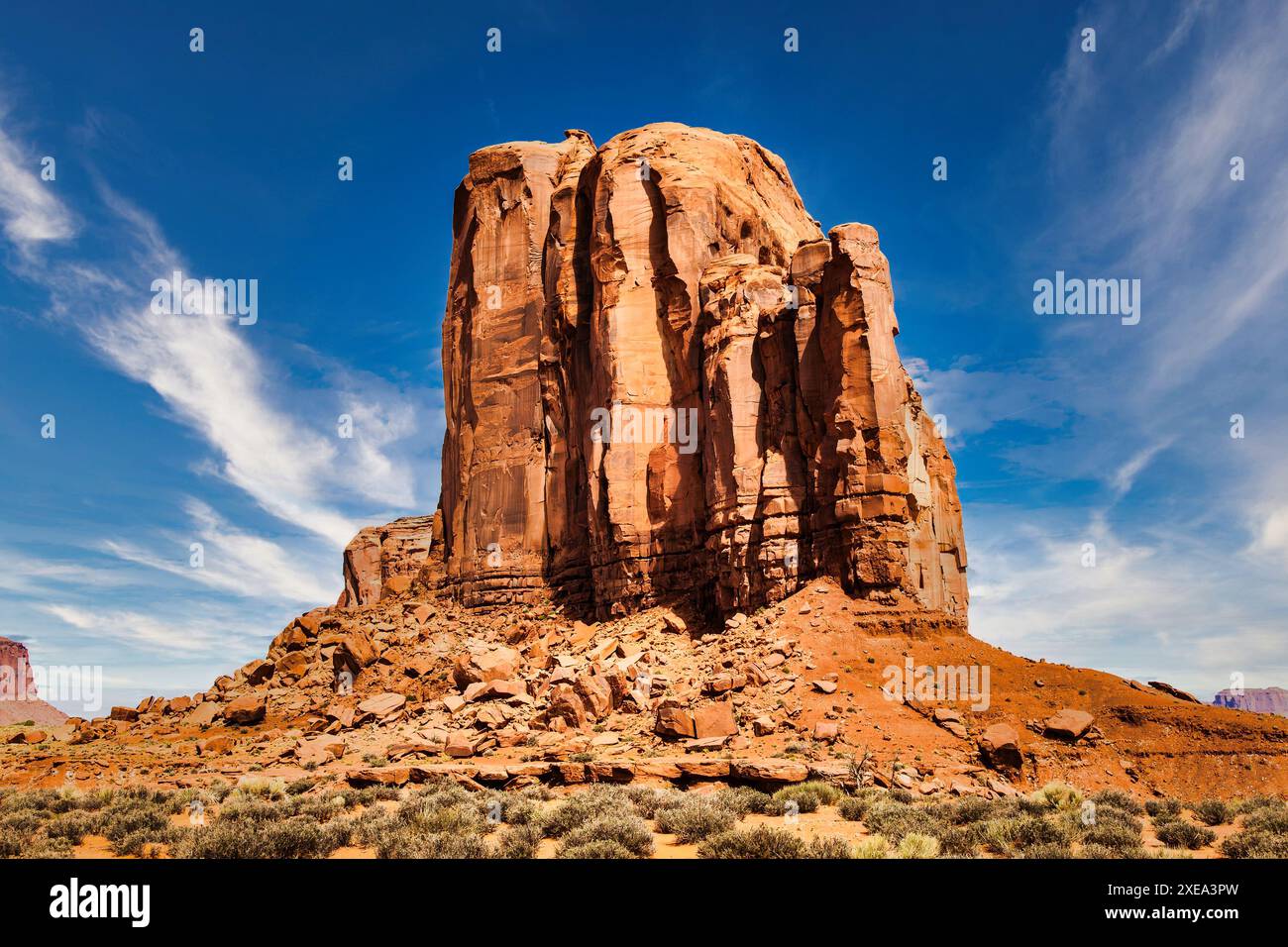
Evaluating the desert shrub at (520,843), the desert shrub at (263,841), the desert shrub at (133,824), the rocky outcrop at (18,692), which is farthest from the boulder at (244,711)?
the rocky outcrop at (18,692)

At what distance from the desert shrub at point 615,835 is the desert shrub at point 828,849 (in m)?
2.20

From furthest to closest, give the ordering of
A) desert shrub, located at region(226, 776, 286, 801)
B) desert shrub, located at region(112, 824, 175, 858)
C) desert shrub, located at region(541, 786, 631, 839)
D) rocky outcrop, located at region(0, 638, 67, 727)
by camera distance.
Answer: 1. rocky outcrop, located at region(0, 638, 67, 727)
2. desert shrub, located at region(226, 776, 286, 801)
3. desert shrub, located at region(541, 786, 631, 839)
4. desert shrub, located at region(112, 824, 175, 858)

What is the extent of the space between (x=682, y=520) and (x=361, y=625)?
1976cm

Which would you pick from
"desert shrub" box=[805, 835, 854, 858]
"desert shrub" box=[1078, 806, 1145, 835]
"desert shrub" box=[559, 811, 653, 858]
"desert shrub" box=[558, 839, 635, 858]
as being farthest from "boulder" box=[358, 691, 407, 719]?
"desert shrub" box=[1078, 806, 1145, 835]

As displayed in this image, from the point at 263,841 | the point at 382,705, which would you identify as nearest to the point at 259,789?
the point at 263,841

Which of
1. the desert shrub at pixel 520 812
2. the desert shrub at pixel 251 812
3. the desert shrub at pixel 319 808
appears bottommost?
the desert shrub at pixel 319 808

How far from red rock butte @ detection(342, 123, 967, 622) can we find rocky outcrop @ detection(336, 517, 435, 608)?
17818 mm

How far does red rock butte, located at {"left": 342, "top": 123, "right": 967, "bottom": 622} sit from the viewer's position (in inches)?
1168

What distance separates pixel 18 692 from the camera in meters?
144

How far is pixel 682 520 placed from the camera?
37.3 metres

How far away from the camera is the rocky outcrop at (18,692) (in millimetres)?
115188

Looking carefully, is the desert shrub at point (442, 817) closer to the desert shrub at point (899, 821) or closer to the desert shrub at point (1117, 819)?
the desert shrub at point (899, 821)

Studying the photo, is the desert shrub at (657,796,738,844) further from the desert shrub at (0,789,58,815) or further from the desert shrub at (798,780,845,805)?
the desert shrub at (0,789,58,815)
